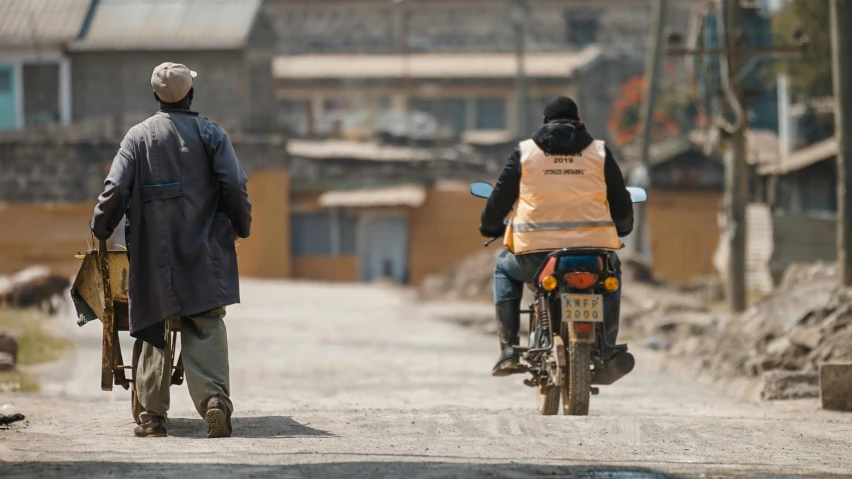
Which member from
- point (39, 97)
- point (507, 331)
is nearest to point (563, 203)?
point (507, 331)

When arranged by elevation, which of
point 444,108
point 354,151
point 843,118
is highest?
point 444,108

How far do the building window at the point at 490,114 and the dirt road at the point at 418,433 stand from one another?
3673 centimetres

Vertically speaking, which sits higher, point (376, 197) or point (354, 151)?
point (354, 151)

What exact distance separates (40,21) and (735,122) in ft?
81.6

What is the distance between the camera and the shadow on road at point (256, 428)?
7387mm

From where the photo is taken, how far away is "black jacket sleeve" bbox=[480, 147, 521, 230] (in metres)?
8.69

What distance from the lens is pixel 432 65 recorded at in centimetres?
5053

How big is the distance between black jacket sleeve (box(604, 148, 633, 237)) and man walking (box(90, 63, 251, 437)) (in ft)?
7.40

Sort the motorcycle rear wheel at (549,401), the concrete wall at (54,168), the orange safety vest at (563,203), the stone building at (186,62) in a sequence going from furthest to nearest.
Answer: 1. the stone building at (186,62)
2. the concrete wall at (54,168)
3. the motorcycle rear wheel at (549,401)
4. the orange safety vest at (563,203)

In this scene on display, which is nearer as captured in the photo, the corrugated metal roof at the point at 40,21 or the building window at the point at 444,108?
the corrugated metal roof at the point at 40,21

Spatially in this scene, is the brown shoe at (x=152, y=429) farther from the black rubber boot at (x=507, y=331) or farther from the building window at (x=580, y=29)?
the building window at (x=580, y=29)

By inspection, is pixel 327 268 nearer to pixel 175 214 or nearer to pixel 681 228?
pixel 681 228

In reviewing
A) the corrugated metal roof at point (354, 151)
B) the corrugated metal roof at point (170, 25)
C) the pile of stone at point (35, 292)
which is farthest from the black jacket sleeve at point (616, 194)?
the corrugated metal roof at point (170, 25)

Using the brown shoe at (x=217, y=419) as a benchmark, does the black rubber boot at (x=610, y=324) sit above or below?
above
